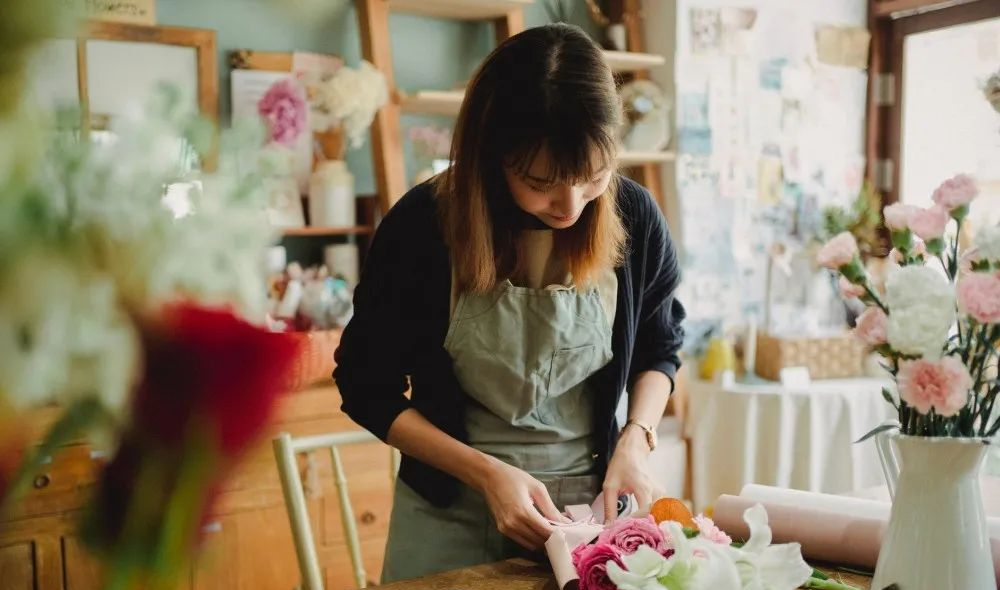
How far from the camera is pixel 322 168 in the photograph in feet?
9.81

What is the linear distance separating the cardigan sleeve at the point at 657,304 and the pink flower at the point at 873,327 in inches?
25.0

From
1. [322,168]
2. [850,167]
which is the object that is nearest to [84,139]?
[322,168]

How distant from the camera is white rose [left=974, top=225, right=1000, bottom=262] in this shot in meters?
0.82

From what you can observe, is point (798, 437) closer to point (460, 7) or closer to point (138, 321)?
point (460, 7)

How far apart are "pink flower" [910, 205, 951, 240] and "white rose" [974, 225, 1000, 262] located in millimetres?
34

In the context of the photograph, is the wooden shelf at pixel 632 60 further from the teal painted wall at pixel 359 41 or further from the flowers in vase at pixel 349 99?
the flowers in vase at pixel 349 99

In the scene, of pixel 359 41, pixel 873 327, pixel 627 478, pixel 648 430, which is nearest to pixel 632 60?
pixel 359 41

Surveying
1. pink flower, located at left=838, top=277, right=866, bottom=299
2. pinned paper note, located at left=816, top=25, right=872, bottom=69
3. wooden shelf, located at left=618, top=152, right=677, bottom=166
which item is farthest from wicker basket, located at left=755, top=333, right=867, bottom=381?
pink flower, located at left=838, top=277, right=866, bottom=299

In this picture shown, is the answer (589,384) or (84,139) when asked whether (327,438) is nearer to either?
(589,384)

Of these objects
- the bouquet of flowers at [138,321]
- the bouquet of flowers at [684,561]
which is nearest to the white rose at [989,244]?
the bouquet of flowers at [684,561]

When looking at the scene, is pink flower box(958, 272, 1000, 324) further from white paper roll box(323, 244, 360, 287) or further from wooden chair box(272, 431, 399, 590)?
white paper roll box(323, 244, 360, 287)

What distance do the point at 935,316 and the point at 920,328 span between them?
0.05ft

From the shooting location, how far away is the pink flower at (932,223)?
2.82 feet

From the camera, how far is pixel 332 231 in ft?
9.98
